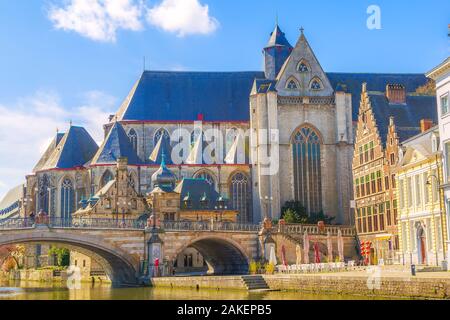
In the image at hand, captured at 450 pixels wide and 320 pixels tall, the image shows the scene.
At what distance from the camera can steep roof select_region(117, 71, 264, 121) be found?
3241 inches

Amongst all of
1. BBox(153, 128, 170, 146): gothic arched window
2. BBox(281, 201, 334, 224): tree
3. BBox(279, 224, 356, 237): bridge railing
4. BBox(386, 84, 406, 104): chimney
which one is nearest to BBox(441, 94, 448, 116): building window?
BBox(386, 84, 406, 104): chimney

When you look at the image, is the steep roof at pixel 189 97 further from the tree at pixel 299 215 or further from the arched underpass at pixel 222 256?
the arched underpass at pixel 222 256

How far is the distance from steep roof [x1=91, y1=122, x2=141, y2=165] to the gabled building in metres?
25.7

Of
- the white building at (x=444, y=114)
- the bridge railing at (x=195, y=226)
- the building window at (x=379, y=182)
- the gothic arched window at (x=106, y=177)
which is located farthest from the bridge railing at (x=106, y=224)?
the white building at (x=444, y=114)

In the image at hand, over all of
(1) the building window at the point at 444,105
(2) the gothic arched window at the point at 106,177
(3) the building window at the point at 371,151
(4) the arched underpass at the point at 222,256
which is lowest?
(4) the arched underpass at the point at 222,256

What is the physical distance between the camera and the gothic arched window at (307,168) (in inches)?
2931

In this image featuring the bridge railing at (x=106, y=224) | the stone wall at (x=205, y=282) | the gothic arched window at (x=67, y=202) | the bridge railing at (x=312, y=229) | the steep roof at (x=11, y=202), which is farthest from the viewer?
the steep roof at (x=11, y=202)

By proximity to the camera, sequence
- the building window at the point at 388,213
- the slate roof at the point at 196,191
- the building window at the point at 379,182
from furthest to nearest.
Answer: the slate roof at the point at 196,191
the building window at the point at 379,182
the building window at the point at 388,213

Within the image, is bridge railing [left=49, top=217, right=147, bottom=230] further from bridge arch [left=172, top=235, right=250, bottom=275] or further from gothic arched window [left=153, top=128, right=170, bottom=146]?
gothic arched window [left=153, top=128, right=170, bottom=146]

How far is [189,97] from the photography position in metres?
83.9

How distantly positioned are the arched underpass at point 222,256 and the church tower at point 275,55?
83.0ft

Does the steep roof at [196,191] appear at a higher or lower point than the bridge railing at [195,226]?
higher

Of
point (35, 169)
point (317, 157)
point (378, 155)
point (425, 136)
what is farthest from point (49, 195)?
point (425, 136)

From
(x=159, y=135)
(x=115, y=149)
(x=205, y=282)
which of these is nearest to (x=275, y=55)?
(x=159, y=135)
